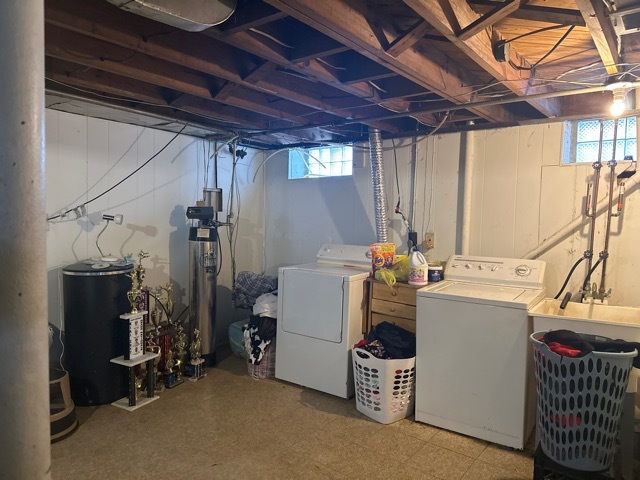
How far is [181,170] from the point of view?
12.4 feet

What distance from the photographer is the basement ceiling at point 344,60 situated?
1.68m

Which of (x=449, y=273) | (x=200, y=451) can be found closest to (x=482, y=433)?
(x=449, y=273)

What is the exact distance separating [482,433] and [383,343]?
0.76 metres

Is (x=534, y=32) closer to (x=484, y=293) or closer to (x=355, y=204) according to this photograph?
(x=484, y=293)

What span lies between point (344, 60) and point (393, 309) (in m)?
1.66

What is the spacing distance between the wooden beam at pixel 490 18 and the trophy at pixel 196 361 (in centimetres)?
275

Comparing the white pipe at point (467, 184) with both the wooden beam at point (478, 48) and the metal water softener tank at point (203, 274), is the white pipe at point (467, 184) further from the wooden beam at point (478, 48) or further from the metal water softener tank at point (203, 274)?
the metal water softener tank at point (203, 274)

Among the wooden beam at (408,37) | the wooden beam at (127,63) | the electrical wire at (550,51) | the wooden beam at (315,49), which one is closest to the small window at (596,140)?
the electrical wire at (550,51)

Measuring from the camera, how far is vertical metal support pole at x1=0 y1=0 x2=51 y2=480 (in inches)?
33.2

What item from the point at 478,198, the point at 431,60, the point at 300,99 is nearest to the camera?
the point at 431,60

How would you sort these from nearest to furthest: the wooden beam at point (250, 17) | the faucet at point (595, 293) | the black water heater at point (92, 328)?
the wooden beam at point (250, 17) < the faucet at point (595, 293) < the black water heater at point (92, 328)

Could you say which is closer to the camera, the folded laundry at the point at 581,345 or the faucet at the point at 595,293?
the folded laundry at the point at 581,345

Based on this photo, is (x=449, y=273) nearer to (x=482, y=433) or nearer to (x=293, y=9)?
(x=482, y=433)

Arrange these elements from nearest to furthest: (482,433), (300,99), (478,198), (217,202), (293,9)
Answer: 1. (293,9)
2. (482,433)
3. (300,99)
4. (478,198)
5. (217,202)
